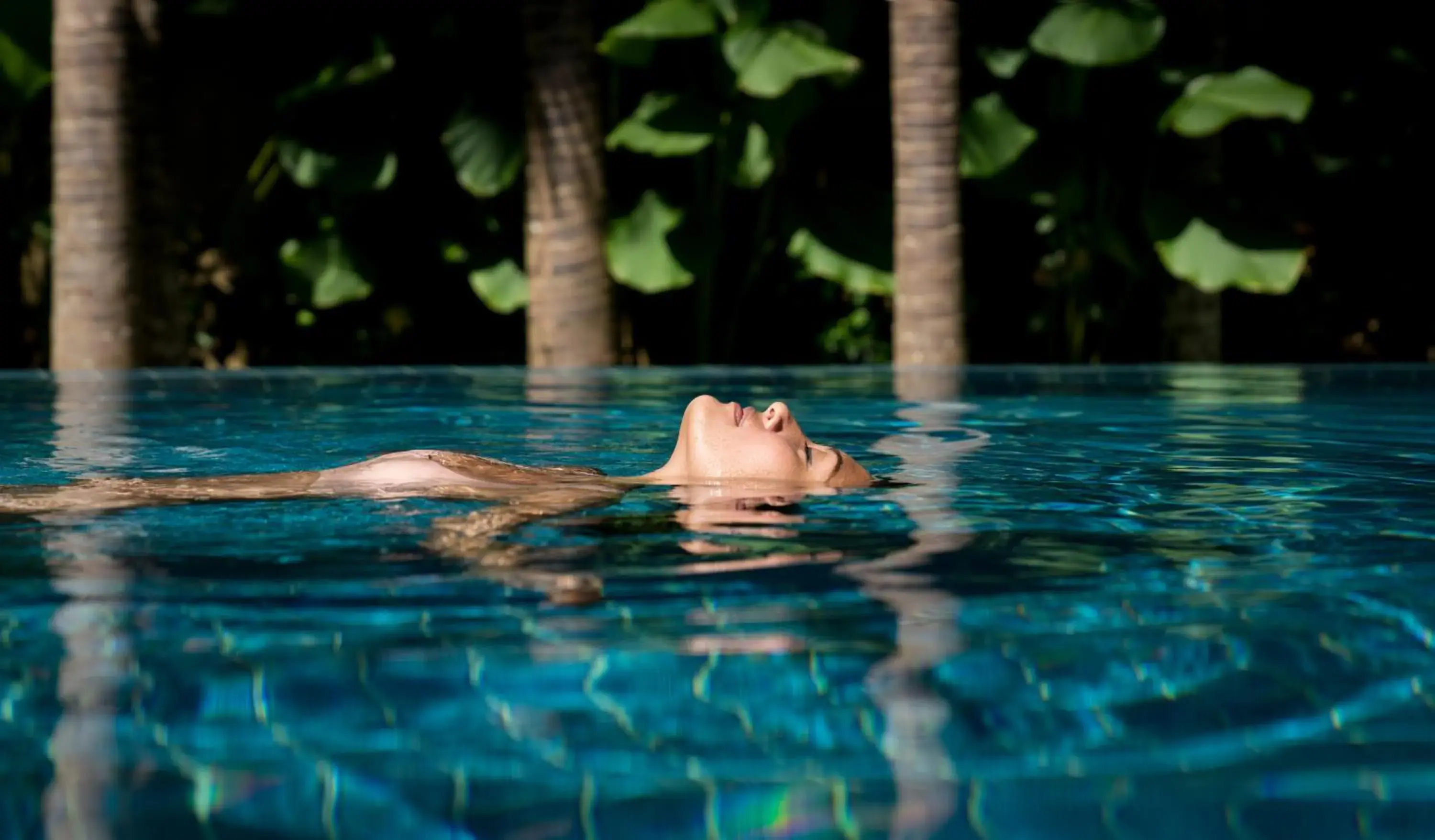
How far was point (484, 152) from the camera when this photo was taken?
36.9ft

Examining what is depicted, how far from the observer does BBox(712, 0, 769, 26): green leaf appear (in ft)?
33.9

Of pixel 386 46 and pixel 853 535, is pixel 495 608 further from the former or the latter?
pixel 386 46

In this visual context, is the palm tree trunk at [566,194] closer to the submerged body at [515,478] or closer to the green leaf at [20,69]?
the green leaf at [20,69]

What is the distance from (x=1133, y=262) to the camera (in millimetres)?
11445

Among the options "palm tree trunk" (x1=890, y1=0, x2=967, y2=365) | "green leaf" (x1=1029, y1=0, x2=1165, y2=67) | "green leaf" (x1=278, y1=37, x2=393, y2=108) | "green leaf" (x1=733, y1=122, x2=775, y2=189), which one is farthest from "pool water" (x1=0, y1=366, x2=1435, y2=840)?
"green leaf" (x1=278, y1=37, x2=393, y2=108)

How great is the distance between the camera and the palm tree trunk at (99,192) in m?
10.2

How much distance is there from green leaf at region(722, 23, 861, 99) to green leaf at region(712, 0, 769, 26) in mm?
99

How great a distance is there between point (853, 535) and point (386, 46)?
885 centimetres

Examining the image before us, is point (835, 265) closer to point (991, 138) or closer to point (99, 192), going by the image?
point (991, 138)

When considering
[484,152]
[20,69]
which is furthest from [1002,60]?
[20,69]

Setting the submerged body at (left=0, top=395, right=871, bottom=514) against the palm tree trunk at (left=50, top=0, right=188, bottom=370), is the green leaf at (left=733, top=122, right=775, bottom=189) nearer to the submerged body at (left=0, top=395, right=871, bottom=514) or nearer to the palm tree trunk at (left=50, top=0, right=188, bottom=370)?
the palm tree trunk at (left=50, top=0, right=188, bottom=370)

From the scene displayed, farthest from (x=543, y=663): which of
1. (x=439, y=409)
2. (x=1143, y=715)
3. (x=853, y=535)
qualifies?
(x=439, y=409)

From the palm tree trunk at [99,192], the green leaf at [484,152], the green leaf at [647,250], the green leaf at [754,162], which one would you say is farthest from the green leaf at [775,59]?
the palm tree trunk at [99,192]

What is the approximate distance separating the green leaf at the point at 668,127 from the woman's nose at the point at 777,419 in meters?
5.97
